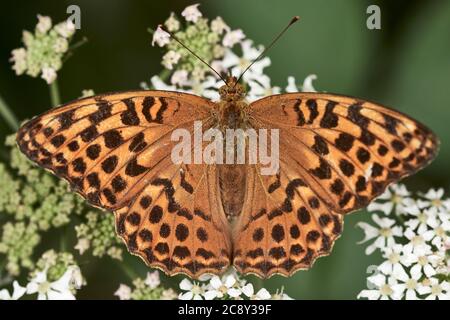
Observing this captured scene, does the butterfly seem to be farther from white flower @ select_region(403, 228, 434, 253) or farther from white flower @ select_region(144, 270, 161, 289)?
white flower @ select_region(403, 228, 434, 253)

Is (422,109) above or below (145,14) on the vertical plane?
below

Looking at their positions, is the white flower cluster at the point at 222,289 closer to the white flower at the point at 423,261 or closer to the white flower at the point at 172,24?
the white flower at the point at 423,261

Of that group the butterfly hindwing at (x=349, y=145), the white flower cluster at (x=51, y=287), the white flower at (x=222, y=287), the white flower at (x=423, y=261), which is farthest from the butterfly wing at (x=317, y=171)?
the white flower cluster at (x=51, y=287)

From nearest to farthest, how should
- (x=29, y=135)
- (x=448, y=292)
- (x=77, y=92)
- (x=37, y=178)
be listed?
(x=29, y=135), (x=448, y=292), (x=37, y=178), (x=77, y=92)

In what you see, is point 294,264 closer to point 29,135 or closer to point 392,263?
point 392,263

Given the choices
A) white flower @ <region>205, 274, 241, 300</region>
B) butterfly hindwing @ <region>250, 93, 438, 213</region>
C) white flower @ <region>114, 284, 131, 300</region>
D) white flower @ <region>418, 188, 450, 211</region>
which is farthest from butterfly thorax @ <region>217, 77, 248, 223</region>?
white flower @ <region>418, 188, 450, 211</region>

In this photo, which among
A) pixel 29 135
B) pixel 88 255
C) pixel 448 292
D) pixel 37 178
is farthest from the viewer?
pixel 88 255

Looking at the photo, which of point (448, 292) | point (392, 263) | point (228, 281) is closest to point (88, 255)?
point (228, 281)

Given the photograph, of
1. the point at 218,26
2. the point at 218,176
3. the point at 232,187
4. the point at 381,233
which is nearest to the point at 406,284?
the point at 381,233
